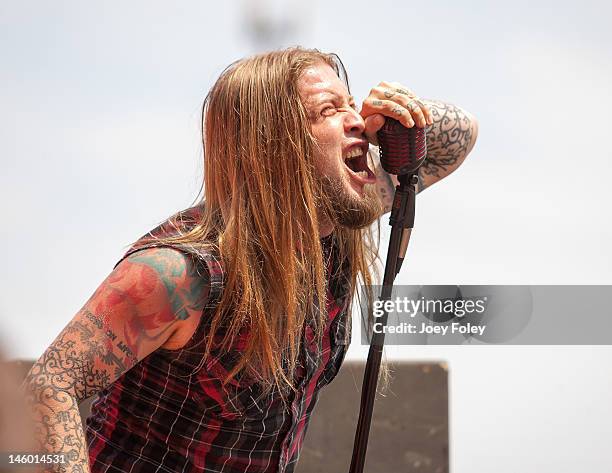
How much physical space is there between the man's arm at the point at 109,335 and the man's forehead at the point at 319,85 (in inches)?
26.7

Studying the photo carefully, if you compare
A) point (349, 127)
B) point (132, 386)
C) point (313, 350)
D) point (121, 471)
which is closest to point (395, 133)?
point (349, 127)

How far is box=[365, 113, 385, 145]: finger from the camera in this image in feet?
8.11

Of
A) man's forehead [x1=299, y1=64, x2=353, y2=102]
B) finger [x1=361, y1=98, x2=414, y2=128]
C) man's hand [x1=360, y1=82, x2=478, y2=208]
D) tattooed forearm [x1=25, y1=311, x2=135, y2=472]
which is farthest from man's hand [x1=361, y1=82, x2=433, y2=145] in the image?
tattooed forearm [x1=25, y1=311, x2=135, y2=472]

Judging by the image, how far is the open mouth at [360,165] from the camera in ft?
8.48

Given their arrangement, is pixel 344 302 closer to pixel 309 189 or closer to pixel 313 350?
pixel 313 350

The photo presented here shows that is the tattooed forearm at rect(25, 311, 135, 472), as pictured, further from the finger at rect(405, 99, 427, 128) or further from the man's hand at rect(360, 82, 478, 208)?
the man's hand at rect(360, 82, 478, 208)

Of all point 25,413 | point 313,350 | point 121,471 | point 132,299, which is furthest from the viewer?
point 313,350

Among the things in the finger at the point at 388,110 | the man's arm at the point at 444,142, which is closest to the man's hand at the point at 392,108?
the finger at the point at 388,110

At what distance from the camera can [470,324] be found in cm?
390

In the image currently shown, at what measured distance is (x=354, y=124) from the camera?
2.54 metres

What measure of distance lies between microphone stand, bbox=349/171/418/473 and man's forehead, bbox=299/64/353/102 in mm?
335

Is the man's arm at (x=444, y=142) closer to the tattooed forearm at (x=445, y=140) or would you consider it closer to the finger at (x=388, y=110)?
the tattooed forearm at (x=445, y=140)

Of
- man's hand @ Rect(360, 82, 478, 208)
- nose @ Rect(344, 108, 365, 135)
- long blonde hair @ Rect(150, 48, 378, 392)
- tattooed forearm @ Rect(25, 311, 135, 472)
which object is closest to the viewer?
tattooed forearm @ Rect(25, 311, 135, 472)

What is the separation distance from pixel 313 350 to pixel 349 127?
662mm
